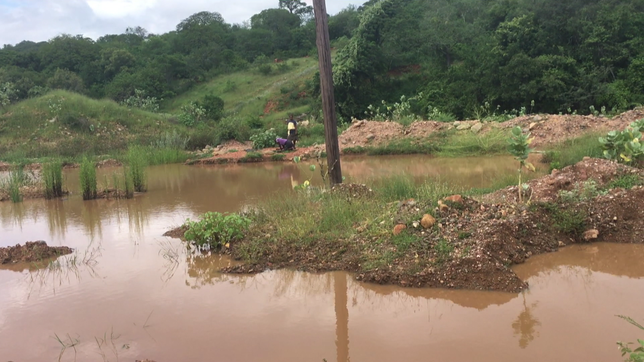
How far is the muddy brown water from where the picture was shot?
4.04 meters

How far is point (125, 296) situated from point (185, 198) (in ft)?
18.8

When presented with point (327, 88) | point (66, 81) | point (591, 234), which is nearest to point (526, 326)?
point (591, 234)

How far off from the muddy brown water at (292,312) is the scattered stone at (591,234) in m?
0.13

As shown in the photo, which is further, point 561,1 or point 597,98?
point 561,1

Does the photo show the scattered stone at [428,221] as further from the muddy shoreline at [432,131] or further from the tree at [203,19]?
the tree at [203,19]

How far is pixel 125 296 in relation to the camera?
5.42 meters

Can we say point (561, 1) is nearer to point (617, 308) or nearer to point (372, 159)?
point (372, 159)

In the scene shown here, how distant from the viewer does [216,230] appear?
6516 mm

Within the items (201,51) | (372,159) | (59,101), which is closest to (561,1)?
(372,159)

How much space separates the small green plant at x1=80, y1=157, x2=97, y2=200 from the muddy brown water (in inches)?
165

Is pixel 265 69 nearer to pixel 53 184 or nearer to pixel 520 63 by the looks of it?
pixel 520 63

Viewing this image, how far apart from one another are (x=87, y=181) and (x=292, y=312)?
25.7ft

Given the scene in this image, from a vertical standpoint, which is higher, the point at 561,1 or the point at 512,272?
the point at 561,1

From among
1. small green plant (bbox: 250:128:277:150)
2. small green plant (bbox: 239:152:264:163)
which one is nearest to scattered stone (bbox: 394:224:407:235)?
small green plant (bbox: 239:152:264:163)
